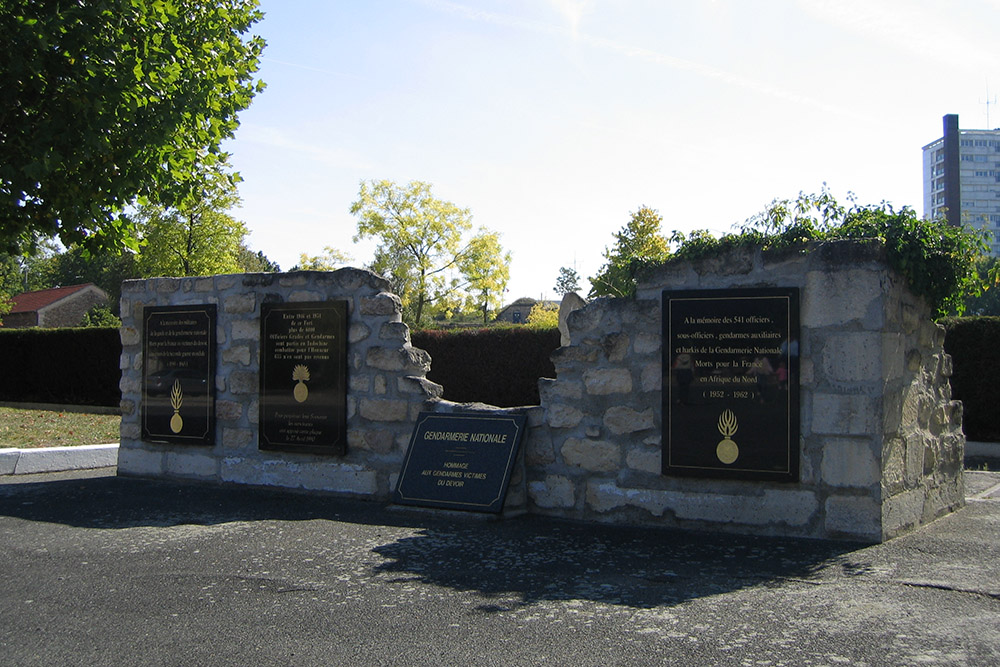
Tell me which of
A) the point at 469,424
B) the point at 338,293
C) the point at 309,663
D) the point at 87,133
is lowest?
the point at 309,663

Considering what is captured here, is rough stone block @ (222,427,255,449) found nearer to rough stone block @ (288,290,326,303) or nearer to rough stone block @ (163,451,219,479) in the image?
rough stone block @ (163,451,219,479)

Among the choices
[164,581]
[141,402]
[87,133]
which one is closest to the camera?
[164,581]

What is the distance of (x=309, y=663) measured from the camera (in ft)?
11.3

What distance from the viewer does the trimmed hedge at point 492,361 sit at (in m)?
16.0

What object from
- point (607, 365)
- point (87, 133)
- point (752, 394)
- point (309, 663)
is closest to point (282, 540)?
point (309, 663)

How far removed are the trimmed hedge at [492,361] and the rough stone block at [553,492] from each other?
8962 mm

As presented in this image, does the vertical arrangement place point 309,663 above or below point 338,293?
below

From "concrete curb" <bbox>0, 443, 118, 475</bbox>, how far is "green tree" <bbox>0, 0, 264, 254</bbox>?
7.61 ft

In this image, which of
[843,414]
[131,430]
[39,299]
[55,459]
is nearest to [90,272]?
[39,299]

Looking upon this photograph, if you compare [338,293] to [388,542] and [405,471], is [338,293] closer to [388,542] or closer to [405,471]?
[405,471]

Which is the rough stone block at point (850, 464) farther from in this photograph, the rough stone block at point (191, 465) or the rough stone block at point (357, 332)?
the rough stone block at point (191, 465)

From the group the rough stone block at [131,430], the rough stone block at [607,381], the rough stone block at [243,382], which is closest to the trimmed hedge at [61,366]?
the rough stone block at [131,430]

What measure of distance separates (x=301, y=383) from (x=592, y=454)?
3040mm

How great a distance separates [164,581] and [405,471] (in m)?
2.41
